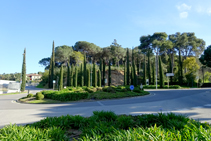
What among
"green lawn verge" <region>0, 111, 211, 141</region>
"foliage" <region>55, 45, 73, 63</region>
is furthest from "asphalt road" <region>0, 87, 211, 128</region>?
"foliage" <region>55, 45, 73, 63</region>

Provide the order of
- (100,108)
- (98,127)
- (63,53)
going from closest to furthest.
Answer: (98,127) < (100,108) < (63,53)

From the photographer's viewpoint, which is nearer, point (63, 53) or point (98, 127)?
point (98, 127)

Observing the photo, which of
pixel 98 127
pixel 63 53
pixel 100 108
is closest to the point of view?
pixel 98 127

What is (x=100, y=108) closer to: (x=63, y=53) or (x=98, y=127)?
(x=98, y=127)

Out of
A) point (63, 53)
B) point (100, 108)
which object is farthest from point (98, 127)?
point (63, 53)

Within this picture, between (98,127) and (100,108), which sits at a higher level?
(98,127)

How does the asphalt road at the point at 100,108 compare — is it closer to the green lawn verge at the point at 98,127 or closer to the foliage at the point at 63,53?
the green lawn verge at the point at 98,127

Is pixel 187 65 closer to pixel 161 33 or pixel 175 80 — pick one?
pixel 175 80

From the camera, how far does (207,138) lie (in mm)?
2844

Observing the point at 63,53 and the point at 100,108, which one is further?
the point at 63,53

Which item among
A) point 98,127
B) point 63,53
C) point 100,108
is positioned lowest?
point 100,108

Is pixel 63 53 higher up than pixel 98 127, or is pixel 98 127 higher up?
pixel 63 53

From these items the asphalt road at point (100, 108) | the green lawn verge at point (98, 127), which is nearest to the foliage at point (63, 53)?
the asphalt road at point (100, 108)

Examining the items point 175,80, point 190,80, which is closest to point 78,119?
point 190,80
